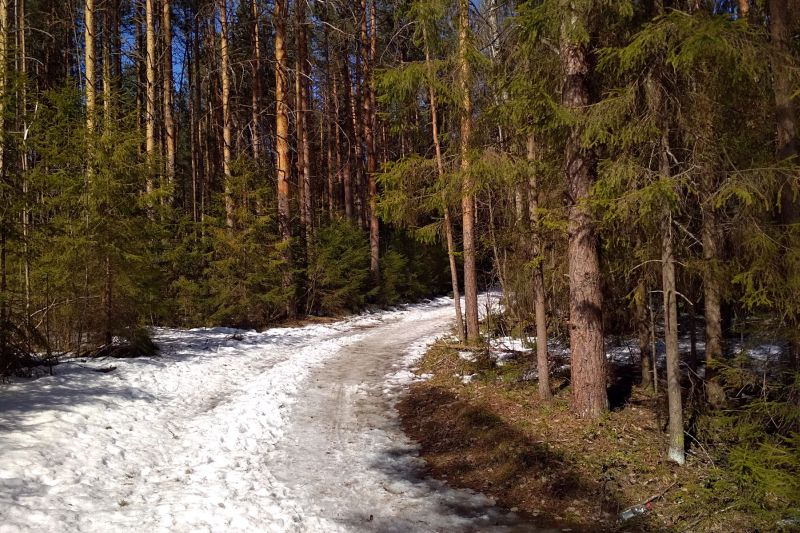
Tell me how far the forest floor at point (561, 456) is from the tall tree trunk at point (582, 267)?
1.62 feet

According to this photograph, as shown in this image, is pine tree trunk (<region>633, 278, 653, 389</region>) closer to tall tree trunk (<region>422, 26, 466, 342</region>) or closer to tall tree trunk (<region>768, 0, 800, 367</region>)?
tall tree trunk (<region>768, 0, 800, 367</region>)

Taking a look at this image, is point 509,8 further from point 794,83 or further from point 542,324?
point 542,324

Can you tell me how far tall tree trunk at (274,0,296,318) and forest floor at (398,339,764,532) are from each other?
1007 centimetres

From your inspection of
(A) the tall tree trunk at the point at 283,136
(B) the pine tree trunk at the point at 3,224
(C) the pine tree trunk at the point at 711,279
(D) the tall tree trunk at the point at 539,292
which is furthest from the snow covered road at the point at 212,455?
(A) the tall tree trunk at the point at 283,136

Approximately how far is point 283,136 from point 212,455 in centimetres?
1393

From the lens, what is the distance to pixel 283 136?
18031 millimetres

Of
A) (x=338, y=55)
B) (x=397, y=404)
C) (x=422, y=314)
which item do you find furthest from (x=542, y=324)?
(x=338, y=55)

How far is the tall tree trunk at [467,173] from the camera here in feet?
26.9

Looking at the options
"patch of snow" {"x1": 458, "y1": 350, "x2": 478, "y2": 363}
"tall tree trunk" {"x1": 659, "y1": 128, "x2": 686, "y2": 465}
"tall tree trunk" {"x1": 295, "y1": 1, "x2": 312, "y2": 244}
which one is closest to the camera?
"tall tree trunk" {"x1": 659, "y1": 128, "x2": 686, "y2": 465}

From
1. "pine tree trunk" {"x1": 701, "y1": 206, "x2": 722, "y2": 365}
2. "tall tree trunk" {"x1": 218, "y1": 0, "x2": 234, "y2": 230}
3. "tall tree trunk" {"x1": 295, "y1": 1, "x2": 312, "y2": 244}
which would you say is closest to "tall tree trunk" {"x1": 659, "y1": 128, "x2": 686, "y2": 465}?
"pine tree trunk" {"x1": 701, "y1": 206, "x2": 722, "y2": 365}

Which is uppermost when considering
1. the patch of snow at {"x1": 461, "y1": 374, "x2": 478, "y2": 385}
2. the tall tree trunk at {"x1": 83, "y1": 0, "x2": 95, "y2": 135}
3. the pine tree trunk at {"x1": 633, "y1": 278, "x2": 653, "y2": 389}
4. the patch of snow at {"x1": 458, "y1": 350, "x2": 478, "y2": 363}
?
the tall tree trunk at {"x1": 83, "y1": 0, "x2": 95, "y2": 135}

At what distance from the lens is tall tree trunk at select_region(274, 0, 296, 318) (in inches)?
696

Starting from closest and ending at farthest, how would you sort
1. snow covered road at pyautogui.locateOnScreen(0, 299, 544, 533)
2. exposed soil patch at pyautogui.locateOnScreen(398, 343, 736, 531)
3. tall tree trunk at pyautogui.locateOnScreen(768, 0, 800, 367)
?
snow covered road at pyautogui.locateOnScreen(0, 299, 544, 533), exposed soil patch at pyautogui.locateOnScreen(398, 343, 736, 531), tall tree trunk at pyautogui.locateOnScreen(768, 0, 800, 367)

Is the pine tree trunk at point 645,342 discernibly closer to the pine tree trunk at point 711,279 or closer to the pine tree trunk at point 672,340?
the pine tree trunk at point 711,279
